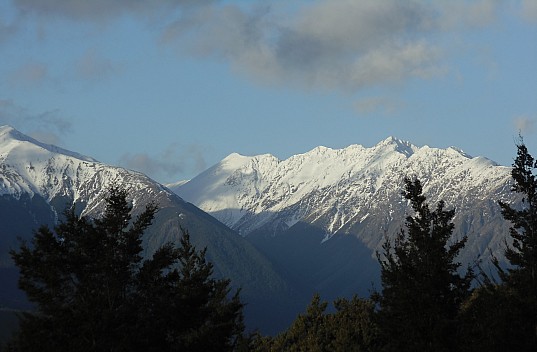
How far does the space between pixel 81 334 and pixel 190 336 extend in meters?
10.6

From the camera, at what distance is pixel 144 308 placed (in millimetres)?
54469

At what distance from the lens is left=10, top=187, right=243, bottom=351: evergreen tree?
51094 mm

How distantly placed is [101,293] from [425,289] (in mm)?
20673

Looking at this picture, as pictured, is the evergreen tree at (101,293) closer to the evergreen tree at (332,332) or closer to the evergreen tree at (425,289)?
the evergreen tree at (425,289)

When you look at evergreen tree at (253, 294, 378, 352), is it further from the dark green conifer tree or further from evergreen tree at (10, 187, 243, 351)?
evergreen tree at (10, 187, 243, 351)

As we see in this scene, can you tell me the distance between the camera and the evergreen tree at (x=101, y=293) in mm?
51094

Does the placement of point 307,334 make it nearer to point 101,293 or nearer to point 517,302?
point 517,302

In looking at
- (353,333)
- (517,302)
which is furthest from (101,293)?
(353,333)

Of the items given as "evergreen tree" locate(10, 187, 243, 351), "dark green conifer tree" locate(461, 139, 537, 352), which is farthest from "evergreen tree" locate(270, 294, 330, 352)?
"evergreen tree" locate(10, 187, 243, 351)

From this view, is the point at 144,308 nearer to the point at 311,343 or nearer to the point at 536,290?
the point at 536,290

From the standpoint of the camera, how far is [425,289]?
61812 mm

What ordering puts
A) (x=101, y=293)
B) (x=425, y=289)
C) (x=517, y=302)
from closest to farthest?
(x=101, y=293)
(x=425, y=289)
(x=517, y=302)

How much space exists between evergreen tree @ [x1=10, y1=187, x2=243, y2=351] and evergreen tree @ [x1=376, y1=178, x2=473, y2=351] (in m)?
12.9

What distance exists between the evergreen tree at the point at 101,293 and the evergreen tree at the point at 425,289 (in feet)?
42.2
